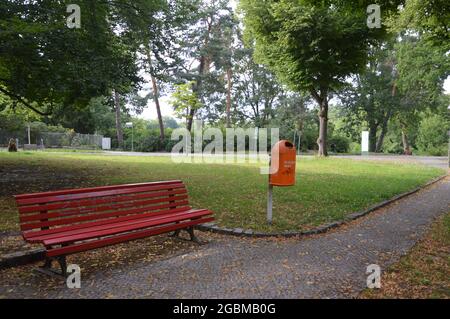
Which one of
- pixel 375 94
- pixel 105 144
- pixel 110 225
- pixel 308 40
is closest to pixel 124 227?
pixel 110 225

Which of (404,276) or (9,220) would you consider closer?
(404,276)

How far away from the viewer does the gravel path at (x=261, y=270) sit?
388cm

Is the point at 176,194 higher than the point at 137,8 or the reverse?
the reverse

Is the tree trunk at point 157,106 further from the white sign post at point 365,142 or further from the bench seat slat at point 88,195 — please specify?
the bench seat slat at point 88,195

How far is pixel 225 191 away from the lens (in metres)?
10.4

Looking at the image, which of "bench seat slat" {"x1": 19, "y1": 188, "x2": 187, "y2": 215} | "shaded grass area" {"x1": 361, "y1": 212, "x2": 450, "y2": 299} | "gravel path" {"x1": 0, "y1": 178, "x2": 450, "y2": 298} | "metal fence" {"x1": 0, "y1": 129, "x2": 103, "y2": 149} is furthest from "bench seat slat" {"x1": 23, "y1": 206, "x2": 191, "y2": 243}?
"metal fence" {"x1": 0, "y1": 129, "x2": 103, "y2": 149}

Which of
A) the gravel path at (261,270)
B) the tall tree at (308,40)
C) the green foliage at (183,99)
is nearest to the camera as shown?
the gravel path at (261,270)

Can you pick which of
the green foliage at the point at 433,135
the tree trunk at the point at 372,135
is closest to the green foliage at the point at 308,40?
the tree trunk at the point at 372,135

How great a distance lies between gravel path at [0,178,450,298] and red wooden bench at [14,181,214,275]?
44 cm

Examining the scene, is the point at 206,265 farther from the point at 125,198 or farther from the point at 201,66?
the point at 201,66

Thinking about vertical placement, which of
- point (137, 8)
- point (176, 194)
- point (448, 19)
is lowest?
point (176, 194)

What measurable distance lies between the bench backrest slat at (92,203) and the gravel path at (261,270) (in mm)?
760
